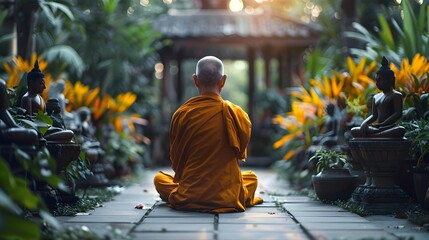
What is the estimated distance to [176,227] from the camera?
481cm

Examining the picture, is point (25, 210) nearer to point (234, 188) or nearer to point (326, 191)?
point (234, 188)

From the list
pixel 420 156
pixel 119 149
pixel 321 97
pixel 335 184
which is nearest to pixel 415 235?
pixel 420 156

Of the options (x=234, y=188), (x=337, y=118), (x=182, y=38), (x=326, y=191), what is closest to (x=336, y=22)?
(x=182, y=38)

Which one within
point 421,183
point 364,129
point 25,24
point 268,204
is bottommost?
point 268,204

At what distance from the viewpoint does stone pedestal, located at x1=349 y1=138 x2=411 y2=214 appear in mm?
5875

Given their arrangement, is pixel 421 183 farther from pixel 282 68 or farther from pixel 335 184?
pixel 282 68

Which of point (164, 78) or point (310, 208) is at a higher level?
point (164, 78)

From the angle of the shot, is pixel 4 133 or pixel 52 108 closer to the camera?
pixel 4 133

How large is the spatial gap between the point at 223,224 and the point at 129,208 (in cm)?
146

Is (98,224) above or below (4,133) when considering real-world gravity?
below

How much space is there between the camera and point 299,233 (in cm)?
461

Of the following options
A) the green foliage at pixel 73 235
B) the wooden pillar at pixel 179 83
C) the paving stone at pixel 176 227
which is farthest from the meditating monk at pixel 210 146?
the wooden pillar at pixel 179 83

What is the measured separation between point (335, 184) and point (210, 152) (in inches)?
57.8

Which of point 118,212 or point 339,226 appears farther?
point 118,212
